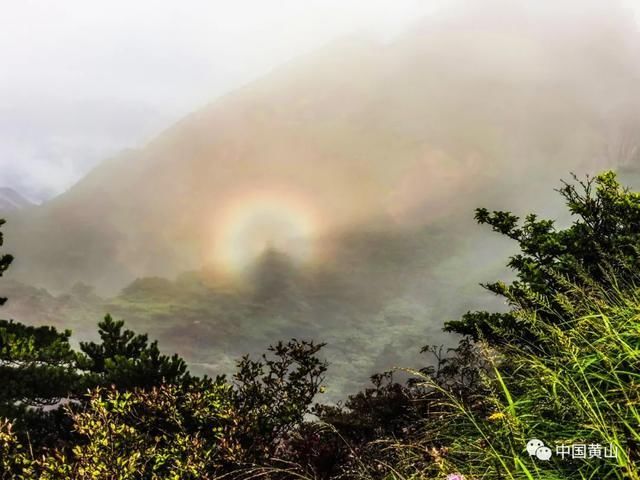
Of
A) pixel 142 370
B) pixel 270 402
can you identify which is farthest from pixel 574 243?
pixel 142 370

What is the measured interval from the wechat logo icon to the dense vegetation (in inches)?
2.4

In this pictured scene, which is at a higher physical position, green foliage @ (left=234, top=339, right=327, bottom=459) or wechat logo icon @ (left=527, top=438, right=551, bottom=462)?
green foliage @ (left=234, top=339, right=327, bottom=459)

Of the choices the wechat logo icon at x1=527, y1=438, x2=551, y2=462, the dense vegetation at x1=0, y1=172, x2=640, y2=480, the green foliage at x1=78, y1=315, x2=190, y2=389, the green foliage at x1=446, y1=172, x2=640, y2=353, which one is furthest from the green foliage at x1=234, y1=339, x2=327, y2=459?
the wechat logo icon at x1=527, y1=438, x2=551, y2=462

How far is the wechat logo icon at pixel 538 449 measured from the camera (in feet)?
10.2

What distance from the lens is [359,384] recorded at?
143m

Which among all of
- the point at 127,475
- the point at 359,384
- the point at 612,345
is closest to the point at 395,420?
the point at 127,475

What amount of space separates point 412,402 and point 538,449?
25.7ft

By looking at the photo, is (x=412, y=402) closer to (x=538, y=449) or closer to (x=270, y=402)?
(x=270, y=402)

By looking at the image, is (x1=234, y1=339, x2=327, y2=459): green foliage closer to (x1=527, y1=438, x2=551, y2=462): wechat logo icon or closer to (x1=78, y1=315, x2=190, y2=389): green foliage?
(x1=78, y1=315, x2=190, y2=389): green foliage

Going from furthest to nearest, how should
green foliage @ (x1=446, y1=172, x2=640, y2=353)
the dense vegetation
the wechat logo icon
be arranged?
green foliage @ (x1=446, y1=172, x2=640, y2=353), the dense vegetation, the wechat logo icon

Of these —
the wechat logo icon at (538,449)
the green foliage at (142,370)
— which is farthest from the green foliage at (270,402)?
the wechat logo icon at (538,449)

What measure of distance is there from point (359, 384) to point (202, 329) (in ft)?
237

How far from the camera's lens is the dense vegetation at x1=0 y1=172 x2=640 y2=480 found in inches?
129

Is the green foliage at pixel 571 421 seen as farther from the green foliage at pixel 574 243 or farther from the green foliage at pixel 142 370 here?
the green foliage at pixel 142 370
